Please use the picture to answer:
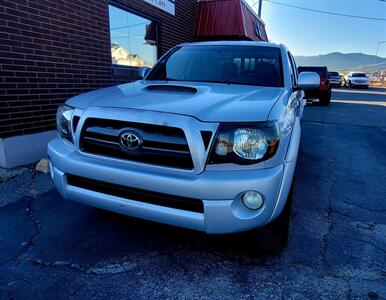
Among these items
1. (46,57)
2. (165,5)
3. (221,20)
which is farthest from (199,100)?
(221,20)

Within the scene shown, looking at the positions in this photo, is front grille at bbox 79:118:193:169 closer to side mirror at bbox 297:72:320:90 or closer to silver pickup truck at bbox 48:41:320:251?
silver pickup truck at bbox 48:41:320:251

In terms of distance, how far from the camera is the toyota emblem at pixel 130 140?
208 centimetres

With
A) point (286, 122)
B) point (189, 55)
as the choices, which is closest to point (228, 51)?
point (189, 55)

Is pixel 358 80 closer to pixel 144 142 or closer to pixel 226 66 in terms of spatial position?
pixel 226 66

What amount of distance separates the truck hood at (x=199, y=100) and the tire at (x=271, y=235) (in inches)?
29.5

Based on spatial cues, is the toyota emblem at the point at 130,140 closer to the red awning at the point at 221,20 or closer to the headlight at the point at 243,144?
the headlight at the point at 243,144

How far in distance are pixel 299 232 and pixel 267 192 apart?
1.19 m

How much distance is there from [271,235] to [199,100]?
1092mm

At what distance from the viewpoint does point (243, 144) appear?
1.99 metres

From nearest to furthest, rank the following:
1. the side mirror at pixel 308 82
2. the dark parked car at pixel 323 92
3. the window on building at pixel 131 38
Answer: the side mirror at pixel 308 82
the window on building at pixel 131 38
the dark parked car at pixel 323 92

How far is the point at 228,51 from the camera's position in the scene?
360 centimetres

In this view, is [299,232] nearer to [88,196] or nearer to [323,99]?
[88,196]

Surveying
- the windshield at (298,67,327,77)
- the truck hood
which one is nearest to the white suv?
the windshield at (298,67,327,77)

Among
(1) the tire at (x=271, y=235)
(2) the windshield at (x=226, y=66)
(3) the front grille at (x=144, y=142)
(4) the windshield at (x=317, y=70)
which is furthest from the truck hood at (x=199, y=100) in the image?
(4) the windshield at (x=317, y=70)
